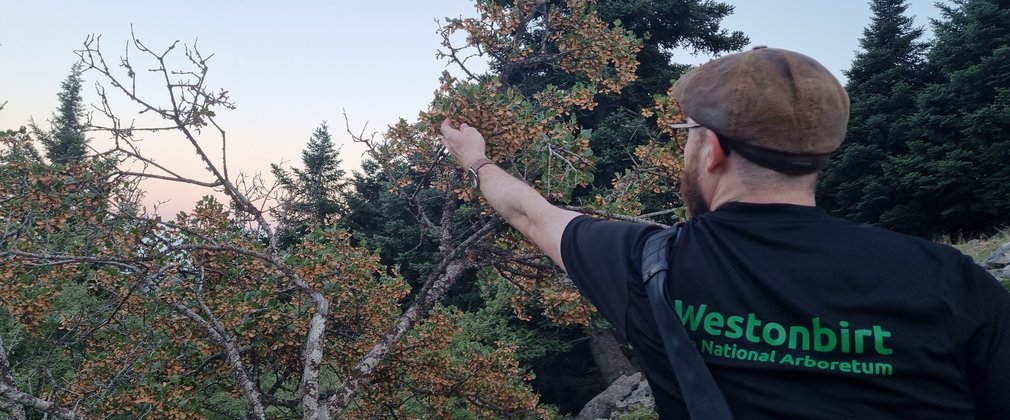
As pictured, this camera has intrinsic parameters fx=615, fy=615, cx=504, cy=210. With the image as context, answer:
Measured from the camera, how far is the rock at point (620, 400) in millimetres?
13656

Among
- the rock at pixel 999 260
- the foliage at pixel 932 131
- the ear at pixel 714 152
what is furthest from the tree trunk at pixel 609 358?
the ear at pixel 714 152

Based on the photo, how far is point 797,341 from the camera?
117 centimetres

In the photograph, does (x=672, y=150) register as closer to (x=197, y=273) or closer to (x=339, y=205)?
(x=197, y=273)

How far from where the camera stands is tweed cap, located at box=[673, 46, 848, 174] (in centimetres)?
129

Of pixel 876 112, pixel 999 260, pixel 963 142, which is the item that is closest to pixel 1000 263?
pixel 999 260

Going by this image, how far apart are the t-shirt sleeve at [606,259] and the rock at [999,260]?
12612 mm

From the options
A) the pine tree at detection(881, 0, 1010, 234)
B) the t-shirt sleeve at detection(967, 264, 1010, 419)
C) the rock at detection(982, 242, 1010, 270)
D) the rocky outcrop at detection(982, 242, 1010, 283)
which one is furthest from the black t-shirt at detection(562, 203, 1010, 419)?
the pine tree at detection(881, 0, 1010, 234)

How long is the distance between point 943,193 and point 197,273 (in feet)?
70.0

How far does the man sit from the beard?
78 millimetres

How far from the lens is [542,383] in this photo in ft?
61.9

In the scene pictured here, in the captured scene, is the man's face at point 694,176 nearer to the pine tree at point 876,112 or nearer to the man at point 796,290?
the man at point 796,290

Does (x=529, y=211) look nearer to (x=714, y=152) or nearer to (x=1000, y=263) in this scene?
(x=714, y=152)

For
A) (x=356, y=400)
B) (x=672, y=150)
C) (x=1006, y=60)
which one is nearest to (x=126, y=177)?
(x=356, y=400)

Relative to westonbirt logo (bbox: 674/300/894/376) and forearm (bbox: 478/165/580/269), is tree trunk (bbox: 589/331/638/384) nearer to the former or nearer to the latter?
forearm (bbox: 478/165/580/269)
